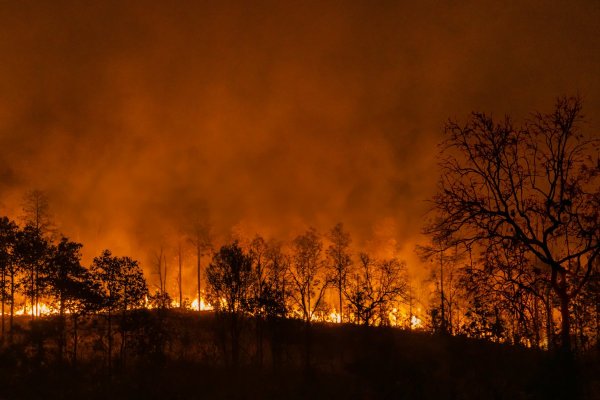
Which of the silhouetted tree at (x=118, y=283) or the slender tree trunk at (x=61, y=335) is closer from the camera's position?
the slender tree trunk at (x=61, y=335)

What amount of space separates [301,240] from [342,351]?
1910 centimetres

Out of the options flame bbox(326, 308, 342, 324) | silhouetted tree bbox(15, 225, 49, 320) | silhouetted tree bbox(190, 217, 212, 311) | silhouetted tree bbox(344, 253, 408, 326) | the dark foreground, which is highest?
silhouetted tree bbox(190, 217, 212, 311)

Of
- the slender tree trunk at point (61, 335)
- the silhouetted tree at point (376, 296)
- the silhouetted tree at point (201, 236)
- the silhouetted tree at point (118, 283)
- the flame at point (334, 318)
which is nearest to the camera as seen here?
the slender tree trunk at point (61, 335)

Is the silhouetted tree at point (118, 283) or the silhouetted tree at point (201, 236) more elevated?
the silhouetted tree at point (201, 236)

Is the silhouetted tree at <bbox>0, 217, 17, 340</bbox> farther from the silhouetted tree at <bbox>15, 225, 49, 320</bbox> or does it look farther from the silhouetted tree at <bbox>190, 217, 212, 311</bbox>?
the silhouetted tree at <bbox>190, 217, 212, 311</bbox>

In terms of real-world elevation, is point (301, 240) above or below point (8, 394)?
above

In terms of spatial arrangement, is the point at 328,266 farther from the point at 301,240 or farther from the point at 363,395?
the point at 363,395

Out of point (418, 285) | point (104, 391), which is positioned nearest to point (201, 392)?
point (104, 391)

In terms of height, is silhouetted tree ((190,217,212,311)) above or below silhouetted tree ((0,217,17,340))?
above

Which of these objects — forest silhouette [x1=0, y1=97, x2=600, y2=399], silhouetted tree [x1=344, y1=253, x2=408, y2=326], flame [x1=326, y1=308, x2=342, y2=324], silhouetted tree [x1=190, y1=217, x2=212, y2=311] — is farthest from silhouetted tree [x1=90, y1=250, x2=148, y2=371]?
silhouetted tree [x1=190, y1=217, x2=212, y2=311]

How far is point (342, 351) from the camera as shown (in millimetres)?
49344

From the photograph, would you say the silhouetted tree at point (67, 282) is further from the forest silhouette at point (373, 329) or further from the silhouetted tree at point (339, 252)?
the silhouetted tree at point (339, 252)

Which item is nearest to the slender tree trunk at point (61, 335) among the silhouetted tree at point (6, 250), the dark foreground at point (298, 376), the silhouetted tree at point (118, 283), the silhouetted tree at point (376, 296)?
the dark foreground at point (298, 376)

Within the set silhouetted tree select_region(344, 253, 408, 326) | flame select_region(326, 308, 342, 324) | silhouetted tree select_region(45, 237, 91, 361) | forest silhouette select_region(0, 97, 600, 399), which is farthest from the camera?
flame select_region(326, 308, 342, 324)
